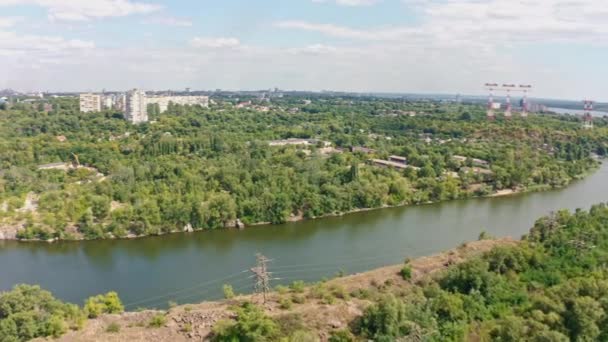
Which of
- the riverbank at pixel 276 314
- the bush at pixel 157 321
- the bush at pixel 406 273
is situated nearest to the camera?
the riverbank at pixel 276 314

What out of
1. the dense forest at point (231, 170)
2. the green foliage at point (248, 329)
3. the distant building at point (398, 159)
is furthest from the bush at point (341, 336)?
the distant building at point (398, 159)

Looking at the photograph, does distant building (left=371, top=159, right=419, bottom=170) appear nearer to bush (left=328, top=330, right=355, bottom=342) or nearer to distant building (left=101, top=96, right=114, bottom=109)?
bush (left=328, top=330, right=355, bottom=342)

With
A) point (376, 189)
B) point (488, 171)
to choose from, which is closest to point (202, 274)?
point (376, 189)

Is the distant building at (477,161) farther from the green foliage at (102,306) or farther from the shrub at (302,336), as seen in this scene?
the green foliage at (102,306)

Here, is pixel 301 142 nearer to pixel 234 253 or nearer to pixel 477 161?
pixel 477 161

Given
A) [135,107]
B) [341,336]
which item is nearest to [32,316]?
[341,336]
